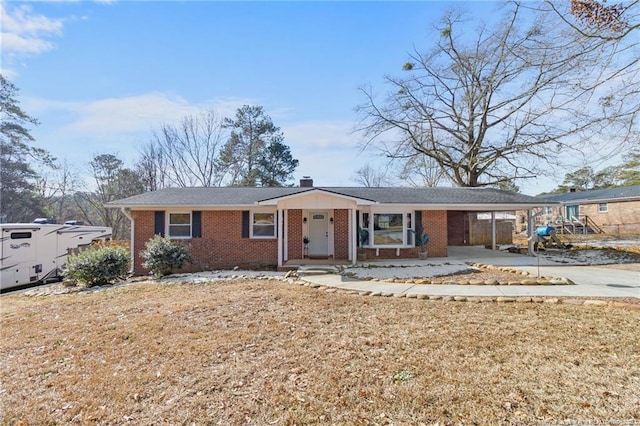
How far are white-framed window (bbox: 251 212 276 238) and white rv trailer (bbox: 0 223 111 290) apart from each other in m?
8.66

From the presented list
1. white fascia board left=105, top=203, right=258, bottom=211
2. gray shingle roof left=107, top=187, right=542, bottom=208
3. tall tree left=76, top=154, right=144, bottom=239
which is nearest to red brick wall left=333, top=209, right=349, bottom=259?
gray shingle roof left=107, top=187, right=542, bottom=208

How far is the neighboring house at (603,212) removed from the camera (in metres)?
24.1

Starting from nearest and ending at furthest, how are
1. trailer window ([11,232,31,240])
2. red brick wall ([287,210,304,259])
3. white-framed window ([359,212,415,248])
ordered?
trailer window ([11,232,31,240])
red brick wall ([287,210,304,259])
white-framed window ([359,212,415,248])

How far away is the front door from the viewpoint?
44.4 feet

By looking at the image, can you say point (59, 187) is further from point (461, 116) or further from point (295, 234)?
point (461, 116)

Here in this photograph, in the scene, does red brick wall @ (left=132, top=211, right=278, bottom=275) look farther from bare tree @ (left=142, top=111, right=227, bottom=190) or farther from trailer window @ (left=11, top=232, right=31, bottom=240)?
bare tree @ (left=142, top=111, right=227, bottom=190)

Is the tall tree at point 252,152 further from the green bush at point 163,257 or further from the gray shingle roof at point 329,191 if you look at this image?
the green bush at point 163,257

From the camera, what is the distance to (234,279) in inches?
399

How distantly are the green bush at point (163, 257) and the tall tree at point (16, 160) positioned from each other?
21.2m

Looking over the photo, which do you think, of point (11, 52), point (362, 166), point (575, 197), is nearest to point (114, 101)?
point (11, 52)

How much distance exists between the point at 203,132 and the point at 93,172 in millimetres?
10543

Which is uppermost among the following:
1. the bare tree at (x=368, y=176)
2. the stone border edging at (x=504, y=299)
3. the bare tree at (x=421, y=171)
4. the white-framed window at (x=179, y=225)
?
the bare tree at (x=368, y=176)

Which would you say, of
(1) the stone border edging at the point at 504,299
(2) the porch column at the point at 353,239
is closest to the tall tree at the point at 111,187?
(2) the porch column at the point at 353,239

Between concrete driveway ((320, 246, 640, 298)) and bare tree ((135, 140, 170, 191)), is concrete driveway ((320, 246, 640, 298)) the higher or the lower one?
the lower one
